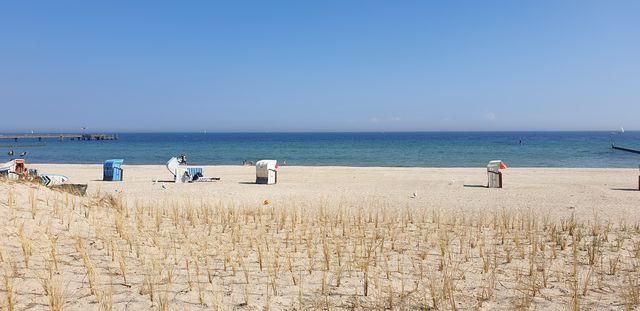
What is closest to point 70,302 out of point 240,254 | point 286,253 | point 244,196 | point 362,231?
point 240,254

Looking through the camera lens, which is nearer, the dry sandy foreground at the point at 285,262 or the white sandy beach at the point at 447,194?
the dry sandy foreground at the point at 285,262

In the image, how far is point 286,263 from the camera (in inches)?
235

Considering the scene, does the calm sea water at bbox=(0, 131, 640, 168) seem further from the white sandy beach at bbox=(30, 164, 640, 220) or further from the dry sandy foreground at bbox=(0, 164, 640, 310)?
the dry sandy foreground at bbox=(0, 164, 640, 310)

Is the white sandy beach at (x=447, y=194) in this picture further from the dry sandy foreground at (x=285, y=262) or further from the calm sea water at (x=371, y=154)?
the calm sea water at (x=371, y=154)

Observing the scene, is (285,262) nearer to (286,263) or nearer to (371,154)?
(286,263)

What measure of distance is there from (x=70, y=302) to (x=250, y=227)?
426 cm

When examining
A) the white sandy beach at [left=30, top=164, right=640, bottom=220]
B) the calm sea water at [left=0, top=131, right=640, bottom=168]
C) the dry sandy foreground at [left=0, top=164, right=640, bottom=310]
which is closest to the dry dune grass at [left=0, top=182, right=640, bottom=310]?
the dry sandy foreground at [left=0, top=164, right=640, bottom=310]

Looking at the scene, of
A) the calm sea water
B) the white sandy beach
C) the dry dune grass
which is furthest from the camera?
the calm sea water

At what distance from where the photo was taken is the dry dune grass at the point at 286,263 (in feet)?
15.0

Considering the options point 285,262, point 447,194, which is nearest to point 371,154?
point 447,194

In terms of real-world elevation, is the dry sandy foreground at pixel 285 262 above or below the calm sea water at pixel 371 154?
above

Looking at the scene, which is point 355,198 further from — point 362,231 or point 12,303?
point 12,303

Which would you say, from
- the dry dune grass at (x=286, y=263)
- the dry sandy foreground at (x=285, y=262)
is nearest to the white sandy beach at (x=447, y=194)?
the dry sandy foreground at (x=285, y=262)

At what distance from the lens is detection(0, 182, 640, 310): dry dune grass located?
180 inches
